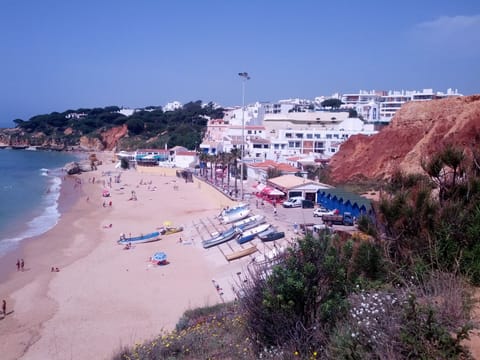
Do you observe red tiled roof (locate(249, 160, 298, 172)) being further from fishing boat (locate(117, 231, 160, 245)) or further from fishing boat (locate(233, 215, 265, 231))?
fishing boat (locate(117, 231, 160, 245))

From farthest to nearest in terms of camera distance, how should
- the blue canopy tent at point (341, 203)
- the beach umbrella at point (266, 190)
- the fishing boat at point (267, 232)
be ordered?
the beach umbrella at point (266, 190)
the blue canopy tent at point (341, 203)
the fishing boat at point (267, 232)

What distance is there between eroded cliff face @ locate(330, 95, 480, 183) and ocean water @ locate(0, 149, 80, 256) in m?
23.0

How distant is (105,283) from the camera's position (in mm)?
17562

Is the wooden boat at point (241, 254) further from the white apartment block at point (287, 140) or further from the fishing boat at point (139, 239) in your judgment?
the white apartment block at point (287, 140)

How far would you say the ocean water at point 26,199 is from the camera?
1053 inches

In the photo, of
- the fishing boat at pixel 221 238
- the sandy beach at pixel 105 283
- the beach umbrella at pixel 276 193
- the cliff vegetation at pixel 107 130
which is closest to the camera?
the sandy beach at pixel 105 283

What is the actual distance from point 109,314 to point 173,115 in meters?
94.7

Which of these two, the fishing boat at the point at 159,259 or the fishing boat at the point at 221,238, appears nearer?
the fishing boat at the point at 159,259

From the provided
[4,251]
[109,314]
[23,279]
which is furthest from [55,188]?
[109,314]

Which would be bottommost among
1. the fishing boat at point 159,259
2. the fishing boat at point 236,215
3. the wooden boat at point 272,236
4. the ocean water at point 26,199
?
the ocean water at point 26,199

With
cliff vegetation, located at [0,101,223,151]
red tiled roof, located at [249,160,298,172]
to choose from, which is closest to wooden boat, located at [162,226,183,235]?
red tiled roof, located at [249,160,298,172]

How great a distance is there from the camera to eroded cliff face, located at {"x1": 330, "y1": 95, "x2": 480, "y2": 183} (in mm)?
32375

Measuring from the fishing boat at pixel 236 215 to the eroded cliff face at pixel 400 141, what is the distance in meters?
12.9

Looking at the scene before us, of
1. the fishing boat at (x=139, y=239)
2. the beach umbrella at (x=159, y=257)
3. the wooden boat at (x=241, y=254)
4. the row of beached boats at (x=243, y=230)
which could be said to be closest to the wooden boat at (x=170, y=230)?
the fishing boat at (x=139, y=239)
